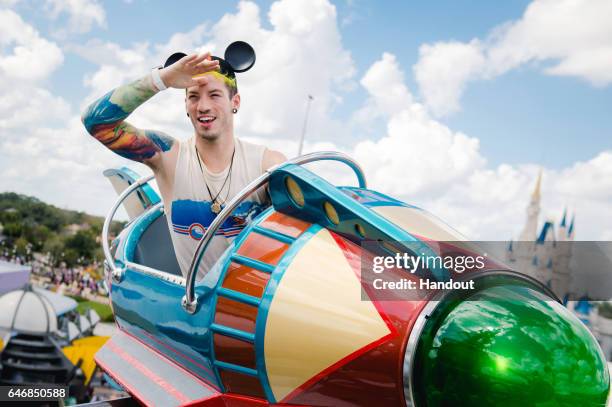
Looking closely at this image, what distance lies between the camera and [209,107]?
8.87 ft

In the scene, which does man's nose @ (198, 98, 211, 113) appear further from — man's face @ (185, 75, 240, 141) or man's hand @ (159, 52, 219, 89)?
man's hand @ (159, 52, 219, 89)

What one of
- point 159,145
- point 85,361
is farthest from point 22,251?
point 159,145

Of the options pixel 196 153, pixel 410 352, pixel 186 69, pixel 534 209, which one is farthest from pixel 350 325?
pixel 534 209

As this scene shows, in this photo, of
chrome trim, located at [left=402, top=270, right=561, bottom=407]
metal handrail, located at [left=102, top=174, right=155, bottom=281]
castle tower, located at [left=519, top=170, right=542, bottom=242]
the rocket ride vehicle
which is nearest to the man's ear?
the rocket ride vehicle

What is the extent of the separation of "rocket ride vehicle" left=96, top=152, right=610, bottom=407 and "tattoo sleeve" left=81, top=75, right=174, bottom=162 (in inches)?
31.6

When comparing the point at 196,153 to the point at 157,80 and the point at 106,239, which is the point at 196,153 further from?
the point at 106,239

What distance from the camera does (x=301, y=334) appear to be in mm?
1651

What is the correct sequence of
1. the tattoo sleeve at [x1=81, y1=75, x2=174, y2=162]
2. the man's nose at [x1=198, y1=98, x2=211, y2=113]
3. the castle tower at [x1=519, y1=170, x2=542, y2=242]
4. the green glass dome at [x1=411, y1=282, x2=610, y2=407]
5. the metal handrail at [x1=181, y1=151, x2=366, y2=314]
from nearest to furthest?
the green glass dome at [x1=411, y1=282, x2=610, y2=407] → the metal handrail at [x1=181, y1=151, x2=366, y2=314] → the tattoo sleeve at [x1=81, y1=75, x2=174, y2=162] → the man's nose at [x1=198, y1=98, x2=211, y2=113] → the castle tower at [x1=519, y1=170, x2=542, y2=242]

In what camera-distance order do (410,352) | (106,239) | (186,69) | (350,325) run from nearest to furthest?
(410,352) → (350,325) → (186,69) → (106,239)

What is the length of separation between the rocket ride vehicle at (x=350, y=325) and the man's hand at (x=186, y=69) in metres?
0.68

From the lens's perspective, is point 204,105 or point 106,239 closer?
point 204,105

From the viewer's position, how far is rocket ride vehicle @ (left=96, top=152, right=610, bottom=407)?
139cm

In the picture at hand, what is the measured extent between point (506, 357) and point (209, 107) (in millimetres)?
1923

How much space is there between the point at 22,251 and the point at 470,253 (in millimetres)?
53780
